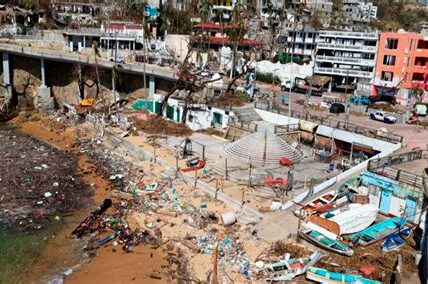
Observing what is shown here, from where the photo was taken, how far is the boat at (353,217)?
926 inches

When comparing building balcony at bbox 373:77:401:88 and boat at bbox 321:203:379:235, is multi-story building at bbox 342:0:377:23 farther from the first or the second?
boat at bbox 321:203:379:235

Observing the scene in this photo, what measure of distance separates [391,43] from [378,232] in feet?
142

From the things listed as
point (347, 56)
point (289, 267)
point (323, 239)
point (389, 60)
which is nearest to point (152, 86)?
point (347, 56)

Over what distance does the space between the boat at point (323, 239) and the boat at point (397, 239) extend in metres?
1.98

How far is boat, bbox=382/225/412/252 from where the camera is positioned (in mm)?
22184

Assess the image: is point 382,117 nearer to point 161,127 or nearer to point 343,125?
point 343,125

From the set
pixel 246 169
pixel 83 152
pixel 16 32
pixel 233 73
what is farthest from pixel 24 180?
pixel 16 32

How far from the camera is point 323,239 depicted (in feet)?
73.5

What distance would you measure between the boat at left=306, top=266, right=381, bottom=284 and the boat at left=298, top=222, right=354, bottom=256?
1.90m

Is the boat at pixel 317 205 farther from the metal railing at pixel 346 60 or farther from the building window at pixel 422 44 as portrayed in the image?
the metal railing at pixel 346 60

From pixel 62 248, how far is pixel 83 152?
56.1ft

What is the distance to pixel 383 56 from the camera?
200 feet

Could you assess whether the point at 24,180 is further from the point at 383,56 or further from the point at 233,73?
the point at 383,56

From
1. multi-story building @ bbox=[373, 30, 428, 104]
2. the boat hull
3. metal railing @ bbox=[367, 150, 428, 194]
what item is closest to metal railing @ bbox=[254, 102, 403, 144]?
metal railing @ bbox=[367, 150, 428, 194]
